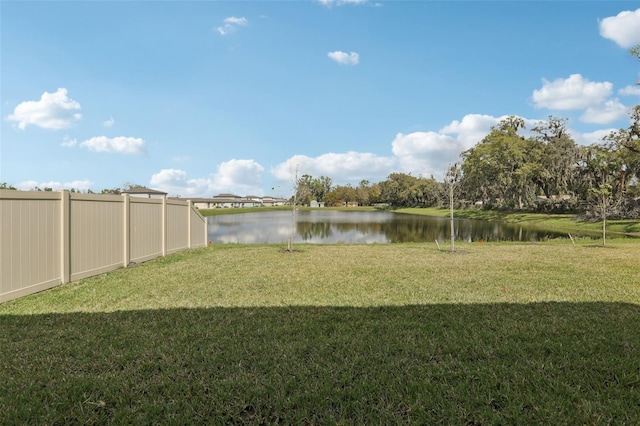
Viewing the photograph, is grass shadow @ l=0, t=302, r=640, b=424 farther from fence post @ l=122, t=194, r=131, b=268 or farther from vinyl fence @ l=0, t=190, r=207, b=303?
fence post @ l=122, t=194, r=131, b=268

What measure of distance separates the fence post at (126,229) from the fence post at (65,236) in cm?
166

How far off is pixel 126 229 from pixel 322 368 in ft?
22.7

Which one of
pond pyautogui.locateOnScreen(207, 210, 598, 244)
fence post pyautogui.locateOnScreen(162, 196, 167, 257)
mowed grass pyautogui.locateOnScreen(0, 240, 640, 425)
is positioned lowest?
pond pyautogui.locateOnScreen(207, 210, 598, 244)

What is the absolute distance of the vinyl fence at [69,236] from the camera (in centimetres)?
532

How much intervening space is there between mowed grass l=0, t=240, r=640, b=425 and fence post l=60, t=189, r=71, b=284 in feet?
1.11

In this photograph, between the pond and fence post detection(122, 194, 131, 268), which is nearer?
fence post detection(122, 194, 131, 268)

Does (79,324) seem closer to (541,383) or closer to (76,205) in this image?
(76,205)

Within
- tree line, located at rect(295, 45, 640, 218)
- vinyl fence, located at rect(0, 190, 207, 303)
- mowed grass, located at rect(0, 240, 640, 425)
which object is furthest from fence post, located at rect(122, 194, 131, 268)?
tree line, located at rect(295, 45, 640, 218)

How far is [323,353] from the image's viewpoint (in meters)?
3.35

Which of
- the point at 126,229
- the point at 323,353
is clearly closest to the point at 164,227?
the point at 126,229

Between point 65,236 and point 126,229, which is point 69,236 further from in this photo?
point 126,229

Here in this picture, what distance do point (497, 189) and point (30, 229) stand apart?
53.7m

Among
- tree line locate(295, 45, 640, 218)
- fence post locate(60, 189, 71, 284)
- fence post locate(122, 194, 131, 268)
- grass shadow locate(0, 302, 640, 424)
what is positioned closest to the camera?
grass shadow locate(0, 302, 640, 424)

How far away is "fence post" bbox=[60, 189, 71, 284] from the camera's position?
622cm
